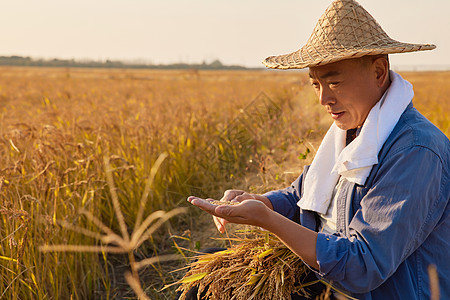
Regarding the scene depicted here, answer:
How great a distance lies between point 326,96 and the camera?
1.37 meters

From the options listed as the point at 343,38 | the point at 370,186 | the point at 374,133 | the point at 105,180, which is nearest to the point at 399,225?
the point at 370,186

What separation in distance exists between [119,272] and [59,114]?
246 cm

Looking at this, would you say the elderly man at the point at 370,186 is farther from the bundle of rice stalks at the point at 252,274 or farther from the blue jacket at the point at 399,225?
the bundle of rice stalks at the point at 252,274

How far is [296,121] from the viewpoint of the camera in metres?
5.21

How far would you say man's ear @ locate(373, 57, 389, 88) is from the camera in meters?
1.35

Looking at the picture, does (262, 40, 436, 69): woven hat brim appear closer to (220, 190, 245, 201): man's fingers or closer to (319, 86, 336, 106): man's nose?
(319, 86, 336, 106): man's nose

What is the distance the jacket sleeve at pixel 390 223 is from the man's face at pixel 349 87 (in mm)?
216

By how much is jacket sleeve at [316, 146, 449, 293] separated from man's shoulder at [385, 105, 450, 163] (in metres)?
0.02

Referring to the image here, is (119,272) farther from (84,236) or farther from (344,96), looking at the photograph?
(344,96)

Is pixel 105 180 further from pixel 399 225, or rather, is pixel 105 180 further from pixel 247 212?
pixel 399 225

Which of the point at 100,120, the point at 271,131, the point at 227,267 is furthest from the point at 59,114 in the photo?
the point at 227,267

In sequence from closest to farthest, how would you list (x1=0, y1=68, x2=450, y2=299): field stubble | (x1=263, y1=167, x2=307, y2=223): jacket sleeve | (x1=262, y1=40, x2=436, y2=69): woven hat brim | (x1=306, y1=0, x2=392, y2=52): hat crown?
(x1=262, y1=40, x2=436, y2=69): woven hat brim → (x1=306, y1=0, x2=392, y2=52): hat crown → (x1=263, y1=167, x2=307, y2=223): jacket sleeve → (x1=0, y1=68, x2=450, y2=299): field stubble

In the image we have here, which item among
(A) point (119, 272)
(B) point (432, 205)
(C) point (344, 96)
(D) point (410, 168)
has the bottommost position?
(A) point (119, 272)

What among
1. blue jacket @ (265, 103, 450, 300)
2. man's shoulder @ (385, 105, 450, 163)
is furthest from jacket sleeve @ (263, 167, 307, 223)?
man's shoulder @ (385, 105, 450, 163)
